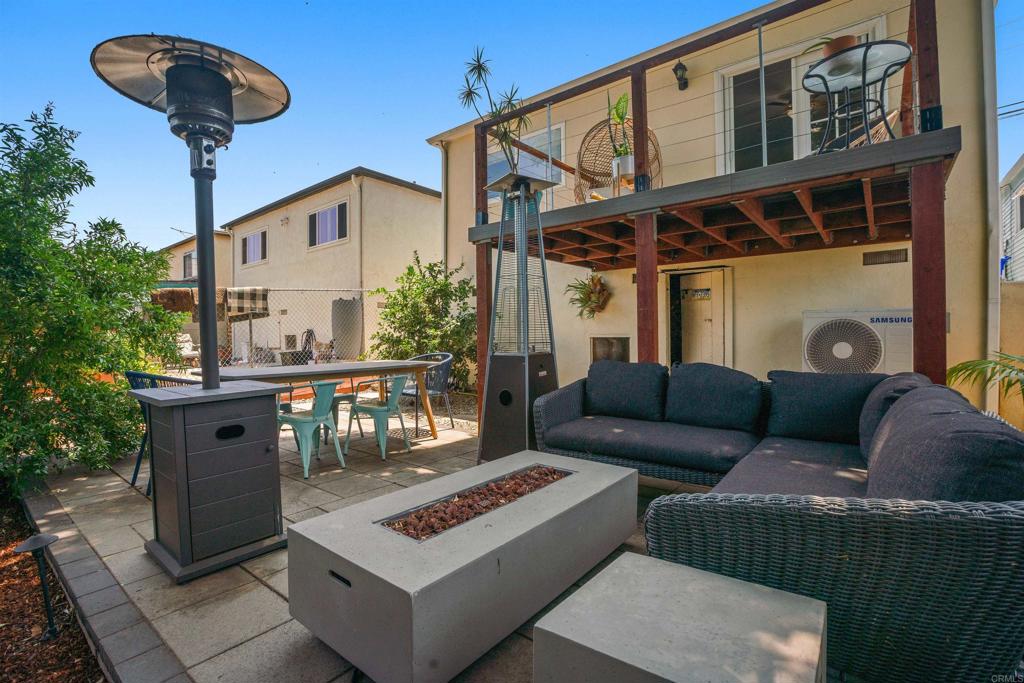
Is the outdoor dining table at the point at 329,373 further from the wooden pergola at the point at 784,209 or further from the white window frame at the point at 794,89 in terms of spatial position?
the white window frame at the point at 794,89

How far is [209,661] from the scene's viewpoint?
1653mm

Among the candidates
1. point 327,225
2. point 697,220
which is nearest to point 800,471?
point 697,220

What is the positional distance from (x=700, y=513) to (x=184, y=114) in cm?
277

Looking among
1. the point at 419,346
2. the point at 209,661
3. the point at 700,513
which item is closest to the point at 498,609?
the point at 700,513

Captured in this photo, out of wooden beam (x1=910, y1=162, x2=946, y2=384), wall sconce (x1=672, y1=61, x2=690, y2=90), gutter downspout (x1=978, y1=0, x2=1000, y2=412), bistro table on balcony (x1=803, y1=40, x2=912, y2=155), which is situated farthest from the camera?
wall sconce (x1=672, y1=61, x2=690, y2=90)

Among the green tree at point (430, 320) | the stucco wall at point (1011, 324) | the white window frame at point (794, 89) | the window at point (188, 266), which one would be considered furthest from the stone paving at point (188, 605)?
the window at point (188, 266)

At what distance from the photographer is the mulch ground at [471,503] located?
5.91 feet

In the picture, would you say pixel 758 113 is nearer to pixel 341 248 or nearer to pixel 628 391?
pixel 628 391

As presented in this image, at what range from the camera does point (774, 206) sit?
4207 millimetres

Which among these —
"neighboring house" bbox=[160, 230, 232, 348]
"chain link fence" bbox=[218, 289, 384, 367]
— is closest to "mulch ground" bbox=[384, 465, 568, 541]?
"chain link fence" bbox=[218, 289, 384, 367]

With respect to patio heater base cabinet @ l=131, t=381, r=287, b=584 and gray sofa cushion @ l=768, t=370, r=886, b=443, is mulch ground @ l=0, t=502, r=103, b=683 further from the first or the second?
gray sofa cushion @ l=768, t=370, r=886, b=443

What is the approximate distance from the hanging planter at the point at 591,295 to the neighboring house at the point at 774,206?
0.12m

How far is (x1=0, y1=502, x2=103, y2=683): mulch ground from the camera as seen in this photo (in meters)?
1.74

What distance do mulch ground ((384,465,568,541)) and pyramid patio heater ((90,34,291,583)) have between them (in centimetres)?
105
